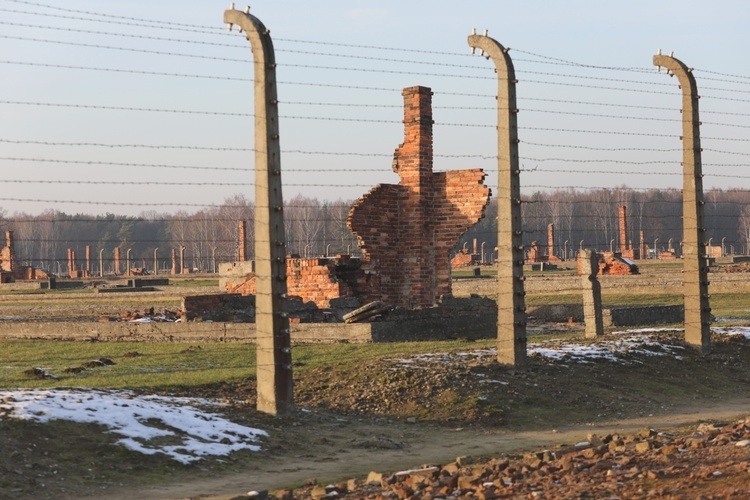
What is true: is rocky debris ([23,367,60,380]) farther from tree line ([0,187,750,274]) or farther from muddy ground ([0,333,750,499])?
tree line ([0,187,750,274])

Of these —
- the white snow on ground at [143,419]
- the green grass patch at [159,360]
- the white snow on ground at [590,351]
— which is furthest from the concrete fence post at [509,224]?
the white snow on ground at [143,419]

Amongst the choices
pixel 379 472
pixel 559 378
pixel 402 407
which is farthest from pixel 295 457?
pixel 559 378

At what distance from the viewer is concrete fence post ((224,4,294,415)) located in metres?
13.5

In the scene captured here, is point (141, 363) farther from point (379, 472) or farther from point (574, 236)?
point (574, 236)

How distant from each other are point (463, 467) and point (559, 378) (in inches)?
228

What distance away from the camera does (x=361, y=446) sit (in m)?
12.4

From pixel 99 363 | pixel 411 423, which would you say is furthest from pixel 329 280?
pixel 411 423

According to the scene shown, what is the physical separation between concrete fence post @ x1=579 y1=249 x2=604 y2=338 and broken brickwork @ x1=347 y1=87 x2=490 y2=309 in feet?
10.5

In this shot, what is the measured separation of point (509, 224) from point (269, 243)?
4.33 m

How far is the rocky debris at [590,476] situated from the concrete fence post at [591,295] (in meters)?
9.77

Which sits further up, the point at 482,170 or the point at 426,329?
the point at 482,170

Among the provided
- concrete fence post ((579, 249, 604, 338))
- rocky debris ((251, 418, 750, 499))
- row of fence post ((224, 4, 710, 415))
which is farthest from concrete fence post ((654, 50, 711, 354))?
rocky debris ((251, 418, 750, 499))

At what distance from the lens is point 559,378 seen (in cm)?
1623

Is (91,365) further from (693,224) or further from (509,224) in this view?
(693,224)
